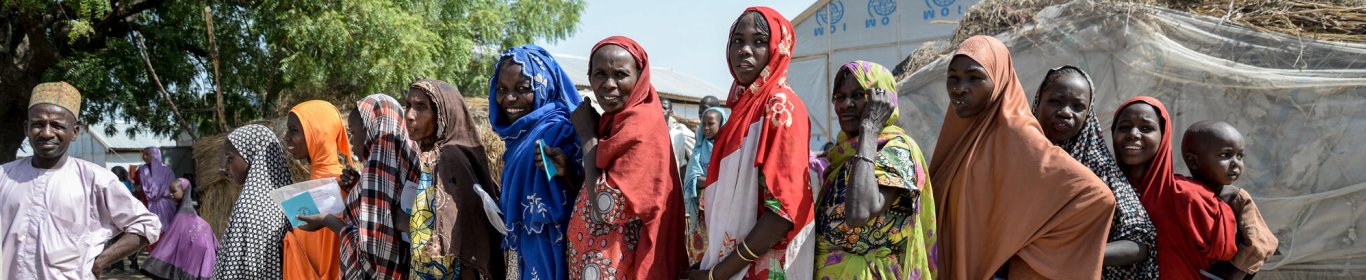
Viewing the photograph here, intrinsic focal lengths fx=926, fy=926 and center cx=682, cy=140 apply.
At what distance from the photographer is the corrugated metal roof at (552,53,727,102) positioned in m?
21.8

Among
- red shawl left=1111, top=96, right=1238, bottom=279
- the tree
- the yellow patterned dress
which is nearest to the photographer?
red shawl left=1111, top=96, right=1238, bottom=279

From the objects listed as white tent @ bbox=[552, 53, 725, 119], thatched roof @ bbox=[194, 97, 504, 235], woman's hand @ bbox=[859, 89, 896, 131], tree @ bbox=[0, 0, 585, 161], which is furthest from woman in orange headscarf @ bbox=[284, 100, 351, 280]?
white tent @ bbox=[552, 53, 725, 119]

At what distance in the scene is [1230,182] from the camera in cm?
324

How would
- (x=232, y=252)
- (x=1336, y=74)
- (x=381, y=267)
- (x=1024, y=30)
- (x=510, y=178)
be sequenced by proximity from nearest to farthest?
(x=510, y=178) → (x=381, y=267) → (x=232, y=252) → (x=1336, y=74) → (x=1024, y=30)

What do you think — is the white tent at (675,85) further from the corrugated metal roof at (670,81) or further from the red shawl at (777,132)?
the red shawl at (777,132)

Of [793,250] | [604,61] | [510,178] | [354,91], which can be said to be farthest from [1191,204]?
[354,91]

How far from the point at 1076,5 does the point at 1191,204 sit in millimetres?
3338

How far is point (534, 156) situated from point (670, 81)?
22.2 metres

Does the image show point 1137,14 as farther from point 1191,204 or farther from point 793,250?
point 793,250

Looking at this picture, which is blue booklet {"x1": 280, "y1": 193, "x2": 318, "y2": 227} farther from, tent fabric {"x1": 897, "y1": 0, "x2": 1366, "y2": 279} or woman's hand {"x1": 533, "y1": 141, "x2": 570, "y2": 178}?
tent fabric {"x1": 897, "y1": 0, "x2": 1366, "y2": 279}

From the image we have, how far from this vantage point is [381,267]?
153 inches

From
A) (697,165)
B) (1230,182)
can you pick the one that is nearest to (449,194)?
(1230,182)

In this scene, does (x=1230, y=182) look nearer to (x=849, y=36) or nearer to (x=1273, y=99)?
(x=1273, y=99)

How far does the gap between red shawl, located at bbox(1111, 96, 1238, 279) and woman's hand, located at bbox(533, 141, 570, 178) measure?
6.56 feet
